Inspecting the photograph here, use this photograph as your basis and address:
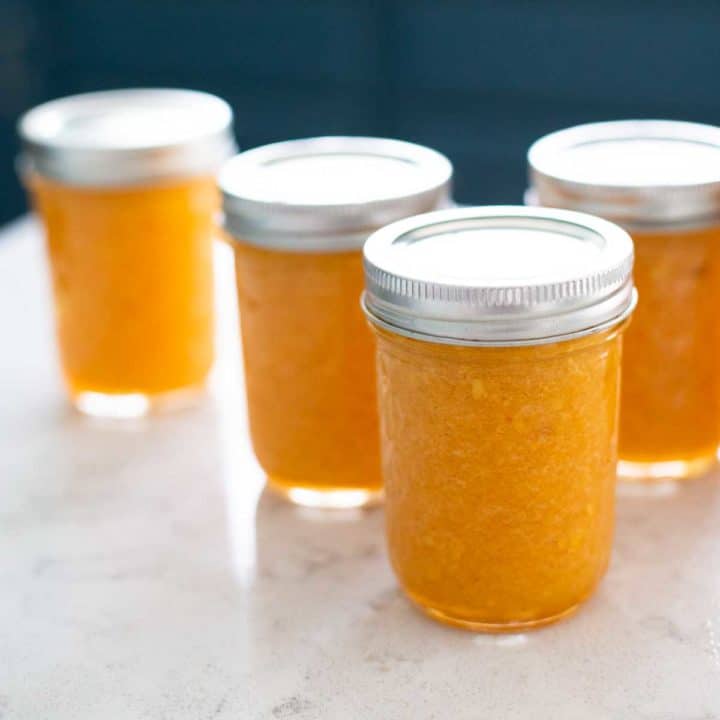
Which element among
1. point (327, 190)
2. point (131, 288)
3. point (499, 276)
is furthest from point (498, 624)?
point (131, 288)

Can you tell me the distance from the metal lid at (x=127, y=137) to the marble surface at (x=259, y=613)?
22cm

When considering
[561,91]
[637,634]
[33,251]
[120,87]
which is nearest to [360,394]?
[637,634]

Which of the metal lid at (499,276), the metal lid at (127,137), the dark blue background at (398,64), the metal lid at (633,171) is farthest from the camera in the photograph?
the dark blue background at (398,64)

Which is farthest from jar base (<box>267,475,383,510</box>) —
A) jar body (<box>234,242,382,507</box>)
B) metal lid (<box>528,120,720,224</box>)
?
metal lid (<box>528,120,720,224</box>)

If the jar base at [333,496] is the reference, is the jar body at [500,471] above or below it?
above

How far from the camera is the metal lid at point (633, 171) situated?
0.83 meters

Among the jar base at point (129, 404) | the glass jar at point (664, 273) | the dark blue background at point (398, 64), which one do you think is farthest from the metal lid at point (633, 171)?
the dark blue background at point (398, 64)

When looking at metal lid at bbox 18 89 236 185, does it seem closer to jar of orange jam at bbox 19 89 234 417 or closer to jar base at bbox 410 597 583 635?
jar of orange jam at bbox 19 89 234 417

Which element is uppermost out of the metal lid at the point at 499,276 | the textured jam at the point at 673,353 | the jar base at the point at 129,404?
the metal lid at the point at 499,276

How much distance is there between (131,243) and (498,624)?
46 cm

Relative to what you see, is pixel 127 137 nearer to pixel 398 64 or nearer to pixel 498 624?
pixel 498 624

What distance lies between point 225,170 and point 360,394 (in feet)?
0.64

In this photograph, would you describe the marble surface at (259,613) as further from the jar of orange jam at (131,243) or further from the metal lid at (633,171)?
the metal lid at (633,171)

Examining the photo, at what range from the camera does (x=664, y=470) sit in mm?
924
